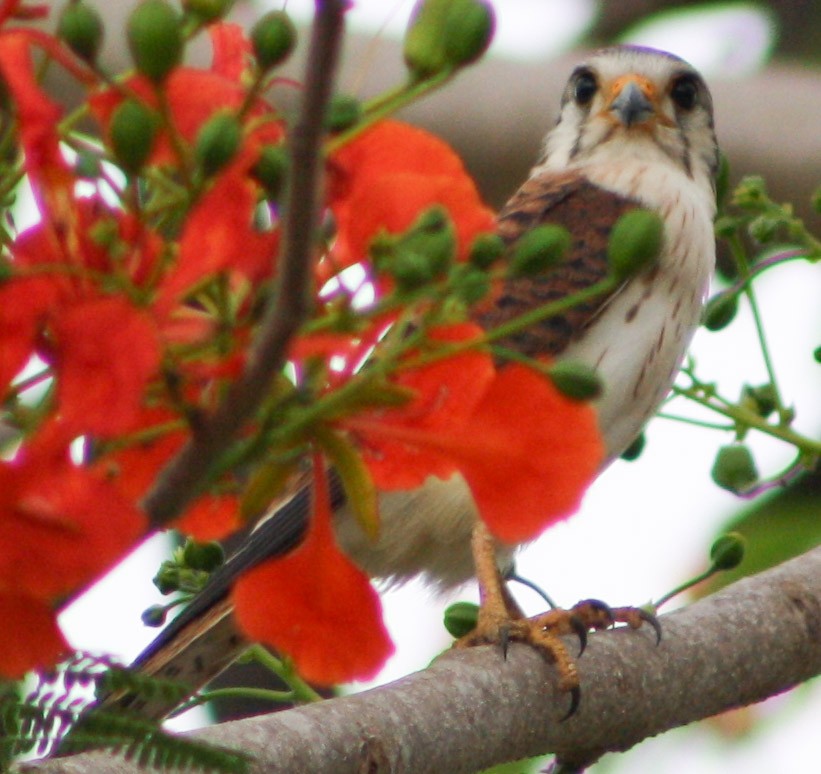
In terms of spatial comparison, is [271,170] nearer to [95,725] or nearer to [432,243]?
[432,243]

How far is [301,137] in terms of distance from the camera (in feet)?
2.88

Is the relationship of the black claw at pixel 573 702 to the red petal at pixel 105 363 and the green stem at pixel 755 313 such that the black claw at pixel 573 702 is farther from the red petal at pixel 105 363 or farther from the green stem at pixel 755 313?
the red petal at pixel 105 363

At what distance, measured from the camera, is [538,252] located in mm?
1113

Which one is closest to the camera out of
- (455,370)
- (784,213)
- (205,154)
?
(205,154)

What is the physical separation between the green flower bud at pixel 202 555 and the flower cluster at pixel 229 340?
1.02 metres

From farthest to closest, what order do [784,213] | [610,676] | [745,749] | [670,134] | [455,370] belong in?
[745,749], [670,134], [610,676], [784,213], [455,370]

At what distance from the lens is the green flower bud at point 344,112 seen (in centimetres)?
108

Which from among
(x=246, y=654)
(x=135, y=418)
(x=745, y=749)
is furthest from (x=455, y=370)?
(x=745, y=749)

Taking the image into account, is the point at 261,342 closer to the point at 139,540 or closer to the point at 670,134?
the point at 139,540

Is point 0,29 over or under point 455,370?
over

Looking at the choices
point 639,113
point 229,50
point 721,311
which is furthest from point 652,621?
point 229,50

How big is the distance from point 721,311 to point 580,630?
29.0 inches

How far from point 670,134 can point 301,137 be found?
145 inches

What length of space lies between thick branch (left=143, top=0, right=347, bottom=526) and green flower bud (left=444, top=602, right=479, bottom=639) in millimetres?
2010
